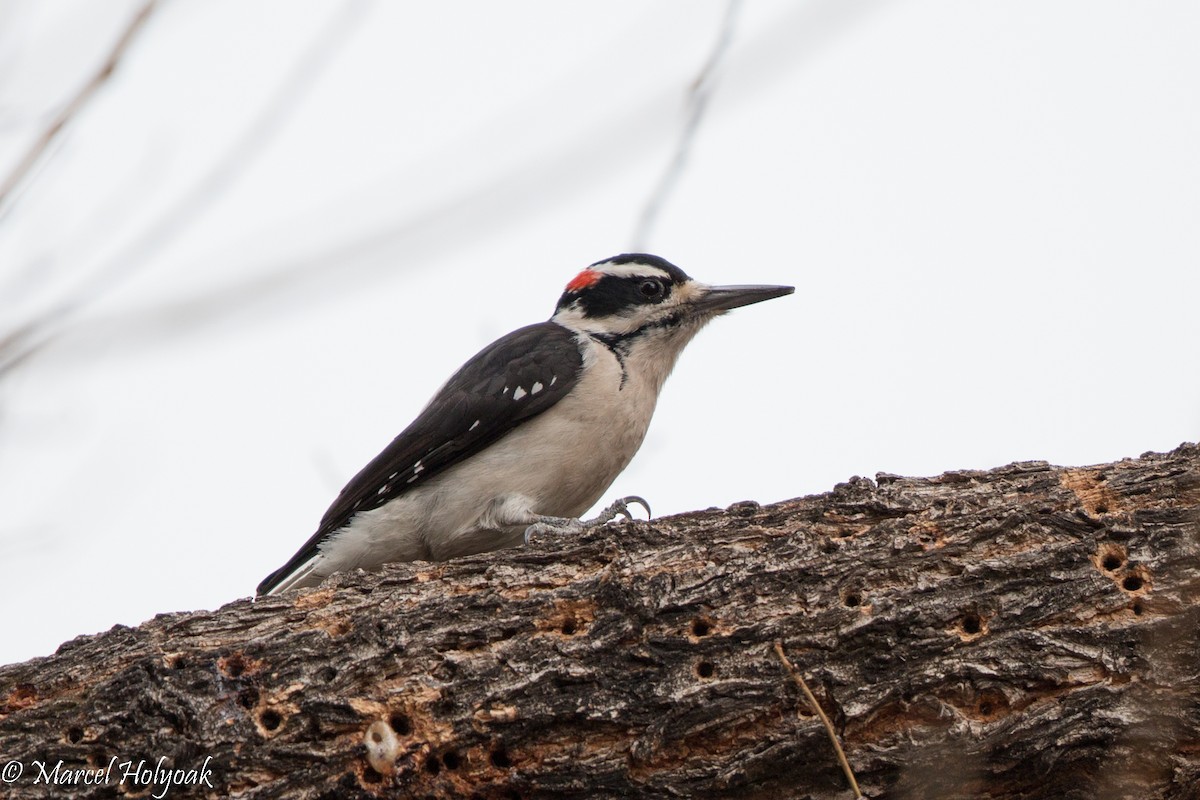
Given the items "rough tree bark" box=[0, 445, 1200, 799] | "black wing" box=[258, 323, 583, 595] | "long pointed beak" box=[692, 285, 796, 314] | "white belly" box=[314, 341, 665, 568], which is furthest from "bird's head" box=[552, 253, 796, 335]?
"rough tree bark" box=[0, 445, 1200, 799]

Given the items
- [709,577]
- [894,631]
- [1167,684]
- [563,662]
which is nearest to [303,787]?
[563,662]

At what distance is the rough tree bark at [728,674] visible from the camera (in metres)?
3.82

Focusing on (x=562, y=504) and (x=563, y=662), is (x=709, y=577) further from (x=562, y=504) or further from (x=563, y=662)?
(x=562, y=504)

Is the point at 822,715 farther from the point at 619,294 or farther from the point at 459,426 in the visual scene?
the point at 619,294

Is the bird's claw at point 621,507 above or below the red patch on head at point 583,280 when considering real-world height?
below

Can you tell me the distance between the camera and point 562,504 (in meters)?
5.82

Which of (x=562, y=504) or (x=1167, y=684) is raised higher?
(x=562, y=504)

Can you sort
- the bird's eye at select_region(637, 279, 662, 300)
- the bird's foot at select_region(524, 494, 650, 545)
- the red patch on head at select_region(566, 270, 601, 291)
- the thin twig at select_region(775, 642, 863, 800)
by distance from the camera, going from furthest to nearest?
the red patch on head at select_region(566, 270, 601, 291) < the bird's eye at select_region(637, 279, 662, 300) < the bird's foot at select_region(524, 494, 650, 545) < the thin twig at select_region(775, 642, 863, 800)

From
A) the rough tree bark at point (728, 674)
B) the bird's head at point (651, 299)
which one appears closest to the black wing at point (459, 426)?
the bird's head at point (651, 299)

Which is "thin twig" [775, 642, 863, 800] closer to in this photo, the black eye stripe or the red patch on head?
the black eye stripe

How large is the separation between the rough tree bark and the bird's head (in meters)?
2.37

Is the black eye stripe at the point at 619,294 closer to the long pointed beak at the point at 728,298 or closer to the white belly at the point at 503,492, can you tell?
the long pointed beak at the point at 728,298

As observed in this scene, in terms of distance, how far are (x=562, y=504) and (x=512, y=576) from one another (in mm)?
1518

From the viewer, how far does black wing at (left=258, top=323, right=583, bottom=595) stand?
5793 millimetres
